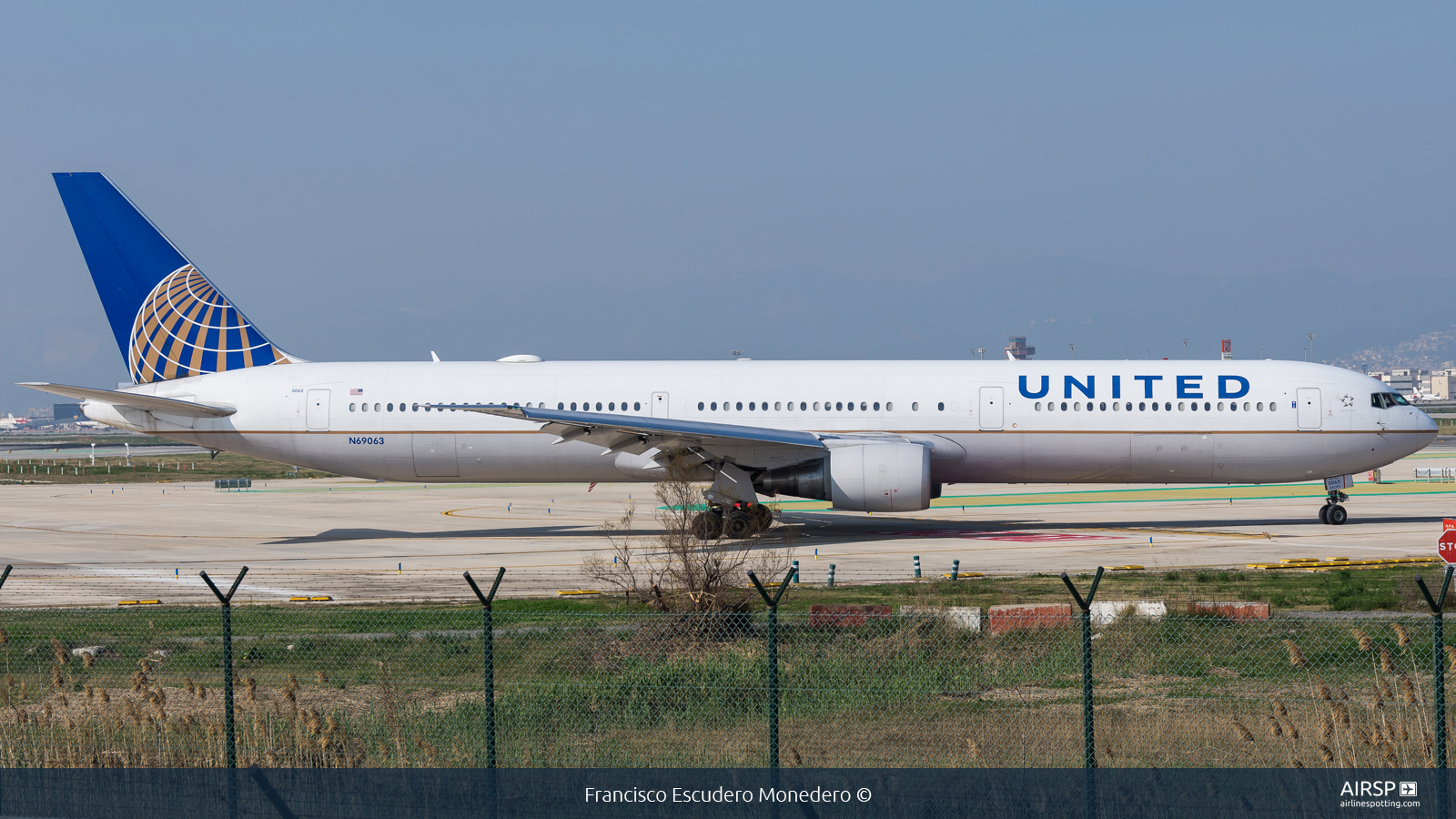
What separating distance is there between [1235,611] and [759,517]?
46.6 ft

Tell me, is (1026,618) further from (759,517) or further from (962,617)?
(759,517)

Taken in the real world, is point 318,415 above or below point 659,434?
above

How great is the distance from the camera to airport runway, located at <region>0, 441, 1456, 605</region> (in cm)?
2195

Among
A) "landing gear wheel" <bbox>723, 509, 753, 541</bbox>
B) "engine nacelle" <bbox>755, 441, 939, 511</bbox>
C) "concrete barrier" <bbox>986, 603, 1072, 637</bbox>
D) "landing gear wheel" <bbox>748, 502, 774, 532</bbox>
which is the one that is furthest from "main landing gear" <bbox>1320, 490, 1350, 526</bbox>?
"concrete barrier" <bbox>986, 603, 1072, 637</bbox>

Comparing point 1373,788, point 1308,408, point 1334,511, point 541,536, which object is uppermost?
point 1308,408

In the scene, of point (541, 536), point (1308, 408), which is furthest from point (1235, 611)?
point (541, 536)

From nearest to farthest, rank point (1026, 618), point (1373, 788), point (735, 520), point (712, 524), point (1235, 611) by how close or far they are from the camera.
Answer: point (1373, 788), point (1026, 618), point (1235, 611), point (712, 524), point (735, 520)

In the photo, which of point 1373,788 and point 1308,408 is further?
point 1308,408

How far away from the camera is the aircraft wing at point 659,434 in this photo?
1033 inches

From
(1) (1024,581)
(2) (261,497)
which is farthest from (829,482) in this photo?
(2) (261,497)

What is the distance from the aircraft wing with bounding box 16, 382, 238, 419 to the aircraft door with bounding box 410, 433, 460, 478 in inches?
203

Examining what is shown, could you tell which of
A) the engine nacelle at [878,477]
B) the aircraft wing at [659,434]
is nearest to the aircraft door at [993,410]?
the engine nacelle at [878,477]

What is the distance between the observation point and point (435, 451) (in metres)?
30.0

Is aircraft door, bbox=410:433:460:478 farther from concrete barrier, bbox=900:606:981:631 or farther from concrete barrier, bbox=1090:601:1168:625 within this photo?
concrete barrier, bbox=1090:601:1168:625
